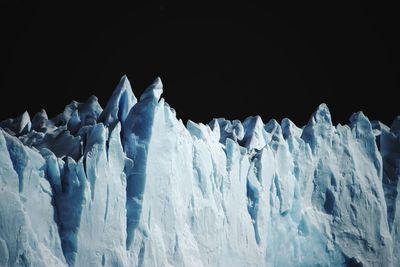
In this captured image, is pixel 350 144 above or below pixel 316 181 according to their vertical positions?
above

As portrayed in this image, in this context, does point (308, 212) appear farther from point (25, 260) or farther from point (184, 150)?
point (25, 260)

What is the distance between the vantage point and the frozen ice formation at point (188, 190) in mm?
7121

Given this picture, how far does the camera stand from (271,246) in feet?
31.9

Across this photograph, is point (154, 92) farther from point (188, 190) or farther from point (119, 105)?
point (188, 190)

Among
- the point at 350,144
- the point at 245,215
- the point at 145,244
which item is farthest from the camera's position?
the point at 350,144

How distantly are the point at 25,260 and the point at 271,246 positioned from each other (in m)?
4.18

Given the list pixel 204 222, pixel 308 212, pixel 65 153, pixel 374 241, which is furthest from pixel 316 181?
pixel 65 153

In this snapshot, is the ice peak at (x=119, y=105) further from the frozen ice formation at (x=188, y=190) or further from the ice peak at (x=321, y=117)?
the ice peak at (x=321, y=117)

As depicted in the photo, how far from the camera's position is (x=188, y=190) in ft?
28.3

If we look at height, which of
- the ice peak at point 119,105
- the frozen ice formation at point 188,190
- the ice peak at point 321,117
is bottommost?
the frozen ice formation at point 188,190

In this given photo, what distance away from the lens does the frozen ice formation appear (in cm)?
712

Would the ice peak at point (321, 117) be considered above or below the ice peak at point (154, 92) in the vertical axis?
above

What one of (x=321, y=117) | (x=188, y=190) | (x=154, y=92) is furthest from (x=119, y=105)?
(x=321, y=117)

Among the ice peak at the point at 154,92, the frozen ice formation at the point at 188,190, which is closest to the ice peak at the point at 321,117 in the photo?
the frozen ice formation at the point at 188,190
